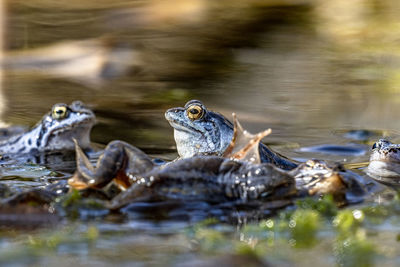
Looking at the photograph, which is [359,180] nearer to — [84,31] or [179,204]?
[179,204]

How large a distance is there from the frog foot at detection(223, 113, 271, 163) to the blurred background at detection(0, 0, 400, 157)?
8.52 feet

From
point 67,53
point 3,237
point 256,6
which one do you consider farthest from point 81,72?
point 3,237

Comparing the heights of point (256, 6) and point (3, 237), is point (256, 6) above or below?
above

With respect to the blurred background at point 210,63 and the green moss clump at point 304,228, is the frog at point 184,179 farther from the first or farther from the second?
the blurred background at point 210,63

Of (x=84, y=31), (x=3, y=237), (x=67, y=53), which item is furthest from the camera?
(x=84, y=31)

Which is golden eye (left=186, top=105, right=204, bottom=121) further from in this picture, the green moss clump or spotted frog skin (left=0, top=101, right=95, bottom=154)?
the green moss clump

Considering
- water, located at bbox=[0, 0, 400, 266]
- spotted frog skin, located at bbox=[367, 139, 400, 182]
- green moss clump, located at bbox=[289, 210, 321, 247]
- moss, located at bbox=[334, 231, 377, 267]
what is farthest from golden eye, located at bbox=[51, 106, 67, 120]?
moss, located at bbox=[334, 231, 377, 267]

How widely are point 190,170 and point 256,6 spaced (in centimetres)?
1169

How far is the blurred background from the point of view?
937 centimetres

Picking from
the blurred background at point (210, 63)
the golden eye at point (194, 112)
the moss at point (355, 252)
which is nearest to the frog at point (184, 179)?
the moss at point (355, 252)

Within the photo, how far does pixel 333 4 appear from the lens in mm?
16203

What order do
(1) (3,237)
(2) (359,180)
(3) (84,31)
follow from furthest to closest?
(3) (84,31)
(2) (359,180)
(1) (3,237)

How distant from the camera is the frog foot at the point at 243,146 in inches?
198

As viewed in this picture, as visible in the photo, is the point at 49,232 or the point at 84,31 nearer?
the point at 49,232
